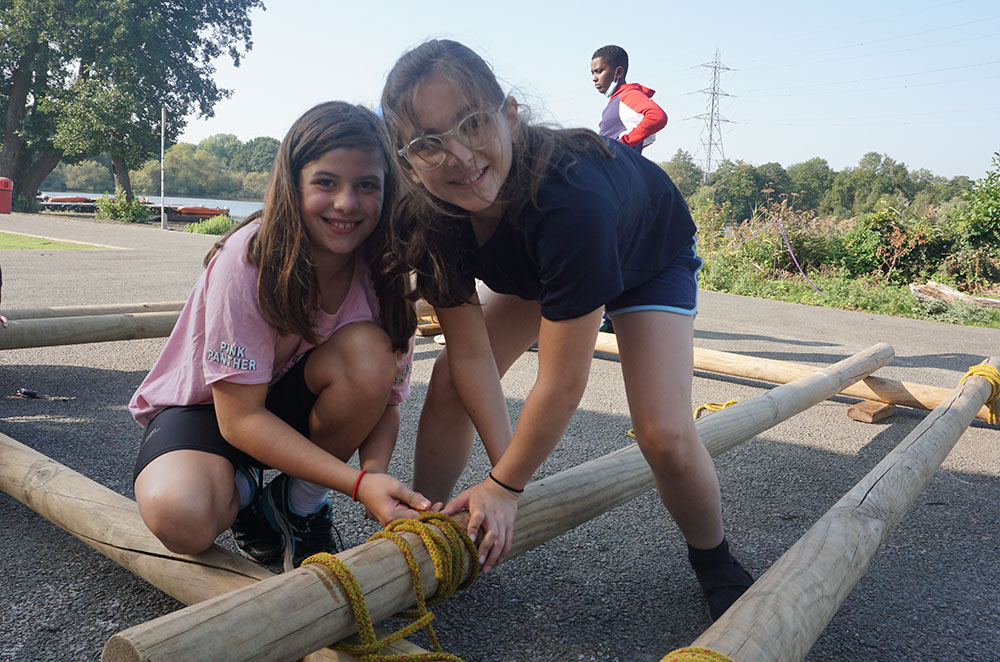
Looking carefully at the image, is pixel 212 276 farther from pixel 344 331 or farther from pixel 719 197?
pixel 719 197

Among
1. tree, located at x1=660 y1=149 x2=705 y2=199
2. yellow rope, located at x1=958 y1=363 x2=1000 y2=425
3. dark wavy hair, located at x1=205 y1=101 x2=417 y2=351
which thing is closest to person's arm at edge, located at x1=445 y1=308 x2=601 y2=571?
dark wavy hair, located at x1=205 y1=101 x2=417 y2=351

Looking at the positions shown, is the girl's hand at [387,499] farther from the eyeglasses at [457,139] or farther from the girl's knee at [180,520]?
the eyeglasses at [457,139]

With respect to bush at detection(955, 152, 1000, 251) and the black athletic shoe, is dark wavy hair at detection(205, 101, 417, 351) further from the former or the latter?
bush at detection(955, 152, 1000, 251)

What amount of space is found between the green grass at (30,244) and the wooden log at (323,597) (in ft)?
40.9

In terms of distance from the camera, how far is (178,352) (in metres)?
2.20

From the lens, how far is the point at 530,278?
2031 mm

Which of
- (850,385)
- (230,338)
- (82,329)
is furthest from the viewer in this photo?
(850,385)

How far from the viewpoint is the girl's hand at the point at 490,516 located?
1.76m

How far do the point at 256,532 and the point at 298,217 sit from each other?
93 cm

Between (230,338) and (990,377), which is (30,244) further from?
(990,377)

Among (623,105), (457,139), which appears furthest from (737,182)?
(457,139)

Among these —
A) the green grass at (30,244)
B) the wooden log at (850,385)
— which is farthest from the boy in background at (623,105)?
the green grass at (30,244)

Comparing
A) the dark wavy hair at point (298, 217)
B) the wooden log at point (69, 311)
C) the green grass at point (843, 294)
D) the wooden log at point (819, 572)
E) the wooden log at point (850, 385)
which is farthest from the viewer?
the green grass at point (843, 294)

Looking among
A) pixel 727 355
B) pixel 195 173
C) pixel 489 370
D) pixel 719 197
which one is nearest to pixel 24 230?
pixel 727 355
